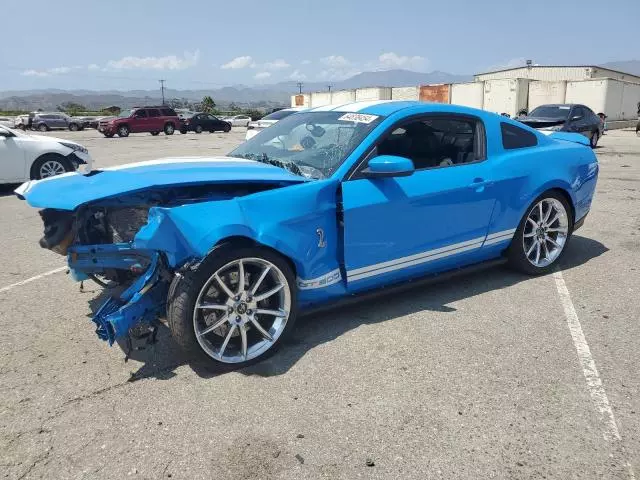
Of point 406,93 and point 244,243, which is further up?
point 406,93

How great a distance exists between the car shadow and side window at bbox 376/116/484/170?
3.58 feet

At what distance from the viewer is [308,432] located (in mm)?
2662

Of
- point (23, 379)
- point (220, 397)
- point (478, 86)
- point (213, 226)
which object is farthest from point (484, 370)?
point (478, 86)

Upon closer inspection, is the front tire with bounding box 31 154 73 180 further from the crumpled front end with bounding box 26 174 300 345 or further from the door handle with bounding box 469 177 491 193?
the door handle with bounding box 469 177 491 193

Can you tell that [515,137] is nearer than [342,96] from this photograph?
Yes

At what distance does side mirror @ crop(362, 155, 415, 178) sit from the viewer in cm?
352

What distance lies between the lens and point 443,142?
14.6 ft

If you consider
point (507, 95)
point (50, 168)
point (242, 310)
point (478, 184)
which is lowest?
point (242, 310)

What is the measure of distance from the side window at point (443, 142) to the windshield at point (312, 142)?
478 mm

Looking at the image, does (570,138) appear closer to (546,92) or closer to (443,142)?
(443,142)

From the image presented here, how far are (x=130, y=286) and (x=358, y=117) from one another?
80.5 inches

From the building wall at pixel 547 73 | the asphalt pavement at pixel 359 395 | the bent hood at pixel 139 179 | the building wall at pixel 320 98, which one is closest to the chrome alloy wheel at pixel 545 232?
the asphalt pavement at pixel 359 395

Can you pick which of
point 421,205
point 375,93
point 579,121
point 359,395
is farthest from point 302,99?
point 359,395

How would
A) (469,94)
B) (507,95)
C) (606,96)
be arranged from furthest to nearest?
1. (469,94)
2. (507,95)
3. (606,96)
